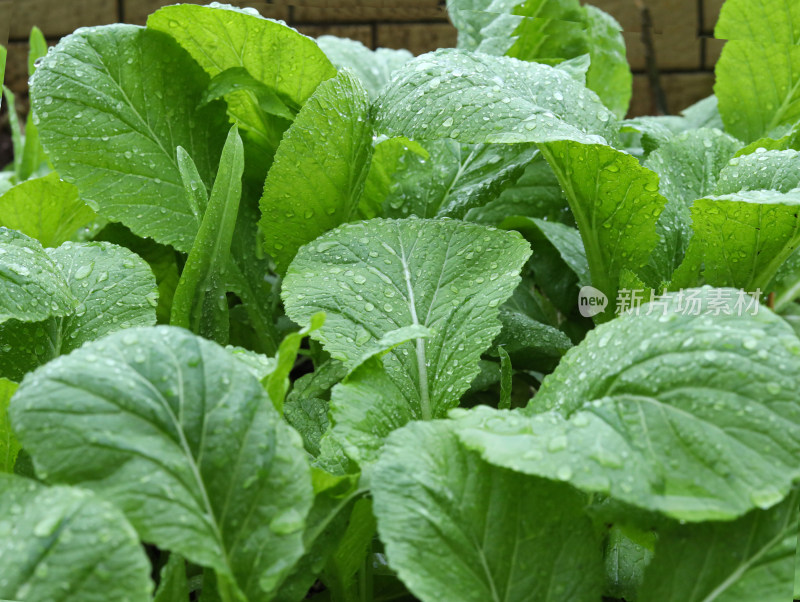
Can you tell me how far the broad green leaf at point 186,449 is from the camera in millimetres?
274

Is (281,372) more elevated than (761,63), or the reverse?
(761,63)

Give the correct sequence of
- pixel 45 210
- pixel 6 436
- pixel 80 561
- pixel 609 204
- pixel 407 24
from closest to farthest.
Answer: pixel 80 561 → pixel 6 436 → pixel 609 204 → pixel 45 210 → pixel 407 24

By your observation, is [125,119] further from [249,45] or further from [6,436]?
[6,436]

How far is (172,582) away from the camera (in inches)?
12.4

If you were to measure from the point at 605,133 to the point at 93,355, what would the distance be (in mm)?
344

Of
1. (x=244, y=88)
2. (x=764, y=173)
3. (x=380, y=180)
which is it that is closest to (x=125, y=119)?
(x=244, y=88)

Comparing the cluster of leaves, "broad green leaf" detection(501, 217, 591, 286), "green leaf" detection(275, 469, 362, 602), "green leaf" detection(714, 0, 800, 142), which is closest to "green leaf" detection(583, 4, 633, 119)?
the cluster of leaves

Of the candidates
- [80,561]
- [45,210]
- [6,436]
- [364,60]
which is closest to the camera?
[80,561]

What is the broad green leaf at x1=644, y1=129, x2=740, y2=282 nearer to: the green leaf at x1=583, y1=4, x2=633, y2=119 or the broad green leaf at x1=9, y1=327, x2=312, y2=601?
the green leaf at x1=583, y1=4, x2=633, y2=119

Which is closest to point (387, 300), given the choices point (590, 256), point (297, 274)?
point (297, 274)

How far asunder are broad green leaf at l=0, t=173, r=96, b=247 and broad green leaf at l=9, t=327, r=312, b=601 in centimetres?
32

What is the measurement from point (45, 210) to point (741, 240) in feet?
1.61

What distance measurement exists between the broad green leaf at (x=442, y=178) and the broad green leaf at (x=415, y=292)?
7 cm

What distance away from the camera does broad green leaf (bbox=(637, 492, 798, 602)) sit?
0.98 feet
